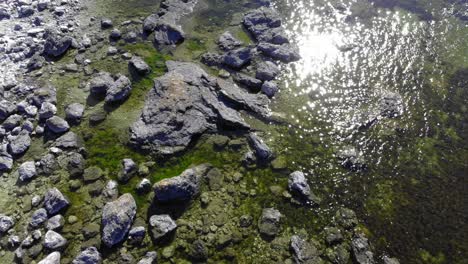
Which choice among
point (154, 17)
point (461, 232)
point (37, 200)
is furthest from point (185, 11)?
point (461, 232)

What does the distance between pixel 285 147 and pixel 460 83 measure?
5691 mm

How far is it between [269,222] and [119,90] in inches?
188

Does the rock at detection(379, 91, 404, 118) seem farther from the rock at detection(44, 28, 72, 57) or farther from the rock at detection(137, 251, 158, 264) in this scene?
the rock at detection(44, 28, 72, 57)

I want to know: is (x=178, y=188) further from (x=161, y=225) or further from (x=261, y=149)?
(x=261, y=149)

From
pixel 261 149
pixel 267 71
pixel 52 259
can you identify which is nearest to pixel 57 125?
pixel 52 259

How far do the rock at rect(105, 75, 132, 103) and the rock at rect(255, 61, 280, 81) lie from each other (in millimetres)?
3343

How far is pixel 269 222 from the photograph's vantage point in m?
7.00

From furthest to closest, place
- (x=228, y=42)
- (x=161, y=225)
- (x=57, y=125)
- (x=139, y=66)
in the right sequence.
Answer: (x=228, y=42) < (x=139, y=66) < (x=57, y=125) < (x=161, y=225)

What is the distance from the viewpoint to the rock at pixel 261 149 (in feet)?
26.2

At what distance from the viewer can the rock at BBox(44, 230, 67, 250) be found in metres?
6.40

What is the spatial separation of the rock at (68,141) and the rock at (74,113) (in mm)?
433

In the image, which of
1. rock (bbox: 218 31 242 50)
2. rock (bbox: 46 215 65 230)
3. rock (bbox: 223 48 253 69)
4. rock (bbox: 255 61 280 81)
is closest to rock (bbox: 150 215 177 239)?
rock (bbox: 46 215 65 230)

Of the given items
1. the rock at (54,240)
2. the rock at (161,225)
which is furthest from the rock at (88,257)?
the rock at (161,225)

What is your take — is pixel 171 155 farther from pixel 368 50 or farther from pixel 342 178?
pixel 368 50
